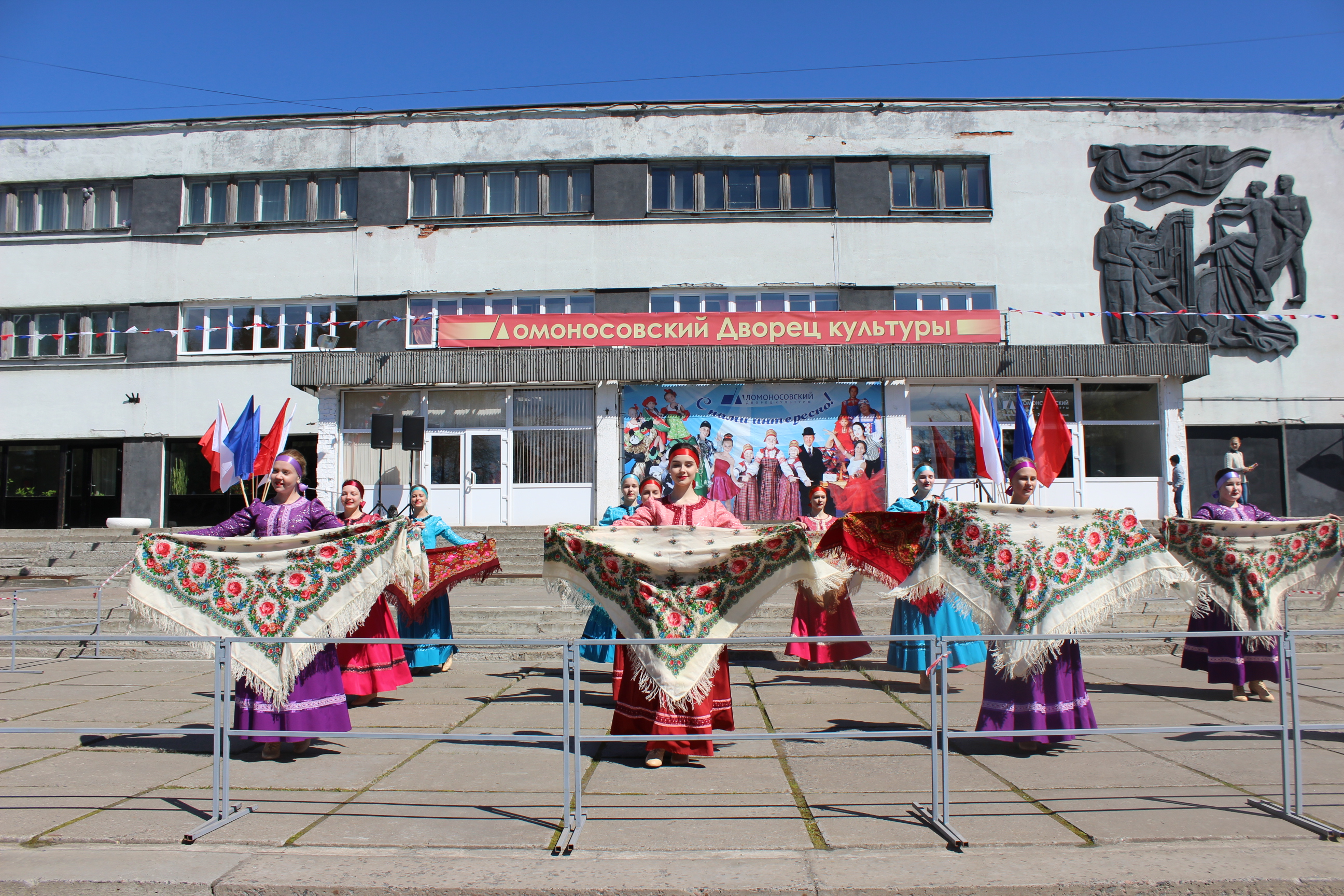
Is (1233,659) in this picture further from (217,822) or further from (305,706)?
(217,822)

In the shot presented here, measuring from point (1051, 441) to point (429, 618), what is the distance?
7171mm

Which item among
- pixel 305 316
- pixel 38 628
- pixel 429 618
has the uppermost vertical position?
pixel 305 316

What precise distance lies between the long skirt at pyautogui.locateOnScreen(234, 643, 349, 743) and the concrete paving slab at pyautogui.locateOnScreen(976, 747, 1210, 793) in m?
4.05

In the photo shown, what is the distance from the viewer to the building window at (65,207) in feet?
81.1

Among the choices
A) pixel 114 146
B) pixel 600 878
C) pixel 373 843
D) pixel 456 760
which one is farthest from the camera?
pixel 114 146

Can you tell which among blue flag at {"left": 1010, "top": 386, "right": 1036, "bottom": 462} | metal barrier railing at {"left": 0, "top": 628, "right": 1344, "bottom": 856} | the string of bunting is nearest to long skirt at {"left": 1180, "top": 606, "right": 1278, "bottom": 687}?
blue flag at {"left": 1010, "top": 386, "right": 1036, "bottom": 462}

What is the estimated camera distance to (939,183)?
23.6m

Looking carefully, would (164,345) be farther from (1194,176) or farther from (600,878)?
(1194,176)

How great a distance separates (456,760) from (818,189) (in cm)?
2100

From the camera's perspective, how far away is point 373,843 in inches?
157

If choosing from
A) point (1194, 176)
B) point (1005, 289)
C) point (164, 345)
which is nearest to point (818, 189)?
point (1005, 289)

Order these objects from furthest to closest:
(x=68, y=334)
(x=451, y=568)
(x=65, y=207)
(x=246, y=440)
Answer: (x=65, y=207)
(x=68, y=334)
(x=246, y=440)
(x=451, y=568)

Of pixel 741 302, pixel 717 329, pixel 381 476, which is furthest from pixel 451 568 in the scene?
pixel 741 302

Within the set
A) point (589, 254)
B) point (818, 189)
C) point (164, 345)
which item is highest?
point (818, 189)
